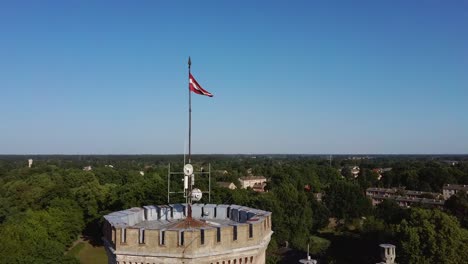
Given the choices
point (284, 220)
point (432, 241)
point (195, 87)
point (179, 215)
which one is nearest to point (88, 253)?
point (284, 220)

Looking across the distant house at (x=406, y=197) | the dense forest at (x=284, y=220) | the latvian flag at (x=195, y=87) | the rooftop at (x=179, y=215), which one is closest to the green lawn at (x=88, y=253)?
the dense forest at (x=284, y=220)

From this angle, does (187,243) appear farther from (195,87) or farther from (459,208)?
(459,208)

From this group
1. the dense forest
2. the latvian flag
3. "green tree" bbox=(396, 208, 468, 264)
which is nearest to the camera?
the latvian flag

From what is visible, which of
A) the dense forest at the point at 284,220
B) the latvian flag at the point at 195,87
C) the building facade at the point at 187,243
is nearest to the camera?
the building facade at the point at 187,243

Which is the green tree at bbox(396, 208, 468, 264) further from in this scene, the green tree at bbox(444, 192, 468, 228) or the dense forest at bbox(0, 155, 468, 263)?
the green tree at bbox(444, 192, 468, 228)

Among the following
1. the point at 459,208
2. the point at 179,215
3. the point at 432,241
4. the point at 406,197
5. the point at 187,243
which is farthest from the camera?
the point at 406,197

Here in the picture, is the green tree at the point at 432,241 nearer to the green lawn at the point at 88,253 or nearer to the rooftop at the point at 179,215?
the rooftop at the point at 179,215

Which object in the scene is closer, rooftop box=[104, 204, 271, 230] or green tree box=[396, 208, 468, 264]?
rooftop box=[104, 204, 271, 230]

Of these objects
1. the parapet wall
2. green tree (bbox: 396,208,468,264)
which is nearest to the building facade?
the parapet wall

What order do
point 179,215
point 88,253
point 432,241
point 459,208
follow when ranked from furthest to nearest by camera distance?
point 459,208
point 88,253
point 432,241
point 179,215
